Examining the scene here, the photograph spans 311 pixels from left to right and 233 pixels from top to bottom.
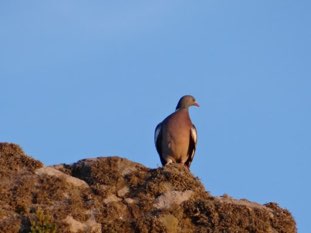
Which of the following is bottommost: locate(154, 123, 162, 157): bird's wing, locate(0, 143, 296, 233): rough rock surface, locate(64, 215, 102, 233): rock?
locate(64, 215, 102, 233): rock

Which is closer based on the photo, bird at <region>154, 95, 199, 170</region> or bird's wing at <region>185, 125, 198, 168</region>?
bird at <region>154, 95, 199, 170</region>

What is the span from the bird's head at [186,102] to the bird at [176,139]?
0.74 metres

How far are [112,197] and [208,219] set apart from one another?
4.47ft

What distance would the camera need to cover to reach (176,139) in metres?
18.6

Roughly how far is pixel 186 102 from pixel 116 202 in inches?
266

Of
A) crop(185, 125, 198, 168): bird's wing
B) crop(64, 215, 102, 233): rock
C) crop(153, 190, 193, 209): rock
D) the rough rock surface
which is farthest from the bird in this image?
crop(64, 215, 102, 233): rock

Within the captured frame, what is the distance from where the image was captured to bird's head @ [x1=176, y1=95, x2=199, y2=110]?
19.9m

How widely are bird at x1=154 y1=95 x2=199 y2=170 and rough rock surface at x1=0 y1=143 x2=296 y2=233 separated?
411cm

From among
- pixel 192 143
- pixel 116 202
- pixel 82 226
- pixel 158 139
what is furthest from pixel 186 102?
pixel 82 226

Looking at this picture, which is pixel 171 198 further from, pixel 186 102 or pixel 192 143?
pixel 186 102

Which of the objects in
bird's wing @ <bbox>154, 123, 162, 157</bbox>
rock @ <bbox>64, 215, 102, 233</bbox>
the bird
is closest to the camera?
rock @ <bbox>64, 215, 102, 233</bbox>

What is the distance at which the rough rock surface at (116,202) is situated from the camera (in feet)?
42.5

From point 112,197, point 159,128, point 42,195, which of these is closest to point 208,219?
point 112,197

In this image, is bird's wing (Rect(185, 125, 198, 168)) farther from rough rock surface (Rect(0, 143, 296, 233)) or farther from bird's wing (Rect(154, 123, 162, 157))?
rough rock surface (Rect(0, 143, 296, 233))
